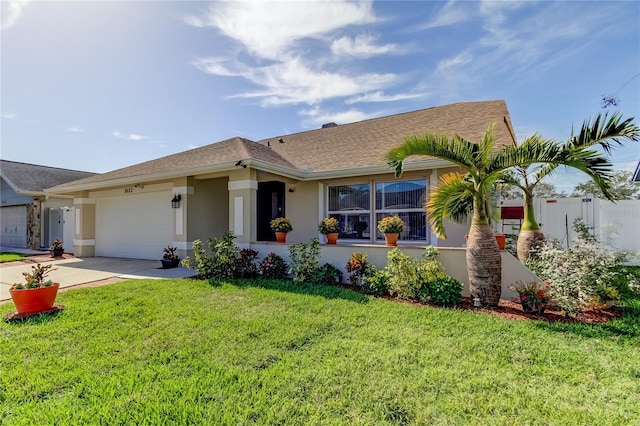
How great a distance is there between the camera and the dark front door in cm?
1269

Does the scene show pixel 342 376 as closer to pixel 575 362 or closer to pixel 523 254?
pixel 575 362

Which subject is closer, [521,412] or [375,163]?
[521,412]

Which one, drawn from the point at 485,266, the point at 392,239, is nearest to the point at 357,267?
the point at 392,239

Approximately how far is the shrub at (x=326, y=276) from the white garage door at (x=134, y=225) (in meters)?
6.57

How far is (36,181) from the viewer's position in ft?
59.2

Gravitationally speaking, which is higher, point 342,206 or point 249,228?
point 342,206

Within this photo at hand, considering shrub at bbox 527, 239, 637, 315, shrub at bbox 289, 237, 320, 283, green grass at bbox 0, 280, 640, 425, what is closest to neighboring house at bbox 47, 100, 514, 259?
shrub at bbox 289, 237, 320, 283

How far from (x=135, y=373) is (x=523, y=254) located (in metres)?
8.33

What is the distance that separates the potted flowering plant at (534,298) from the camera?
5.48 meters

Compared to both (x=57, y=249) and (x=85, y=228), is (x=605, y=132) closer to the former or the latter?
(x=85, y=228)

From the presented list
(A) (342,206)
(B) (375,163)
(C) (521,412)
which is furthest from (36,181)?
(C) (521,412)

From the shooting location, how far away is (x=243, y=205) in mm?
9023

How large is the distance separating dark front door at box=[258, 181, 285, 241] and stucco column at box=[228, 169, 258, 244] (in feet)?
11.3

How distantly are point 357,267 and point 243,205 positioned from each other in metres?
3.92
